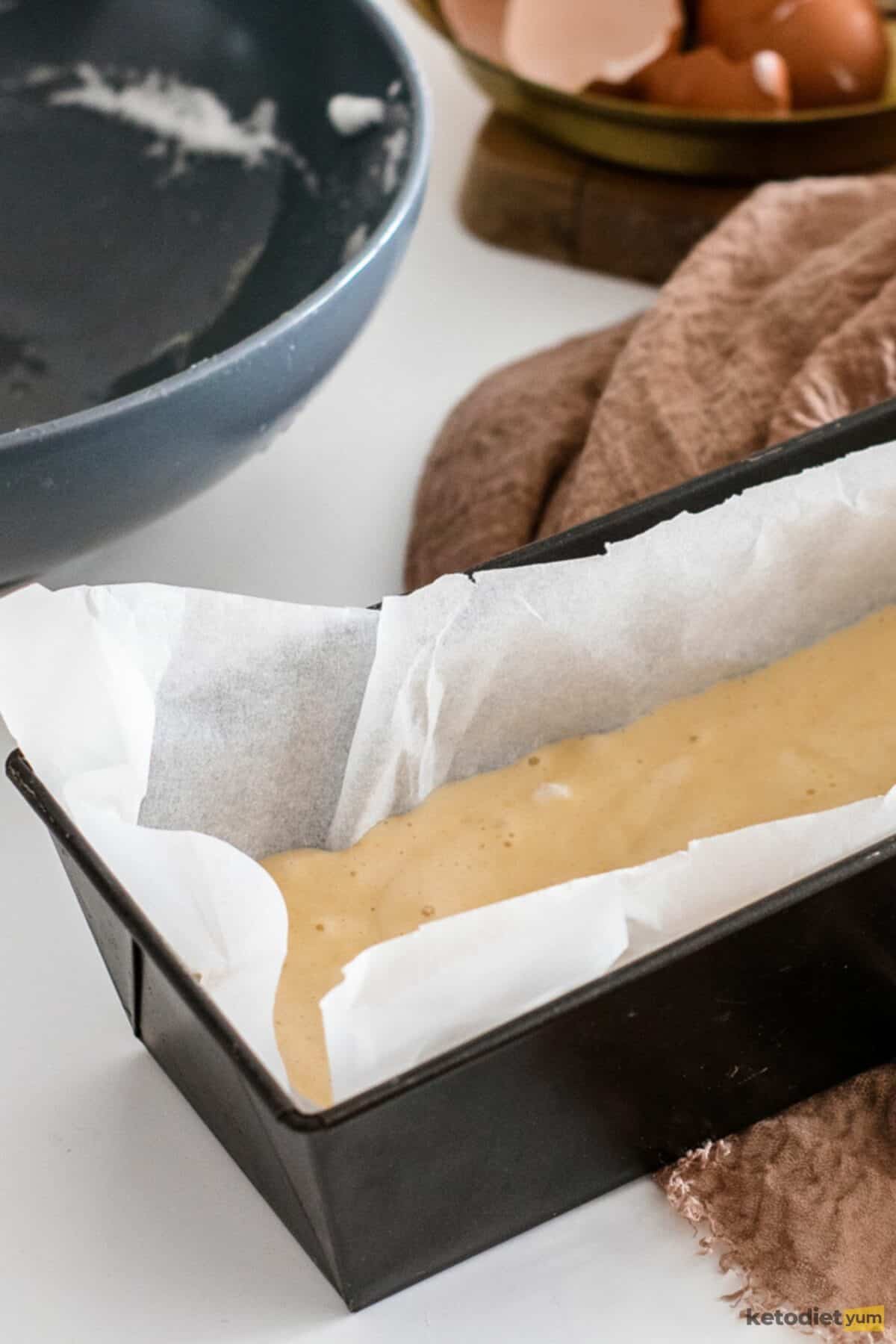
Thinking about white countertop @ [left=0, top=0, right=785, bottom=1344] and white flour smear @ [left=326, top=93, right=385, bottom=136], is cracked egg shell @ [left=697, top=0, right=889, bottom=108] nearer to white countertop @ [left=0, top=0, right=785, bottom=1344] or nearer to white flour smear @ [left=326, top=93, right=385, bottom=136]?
white flour smear @ [left=326, top=93, right=385, bottom=136]

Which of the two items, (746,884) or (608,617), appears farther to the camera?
(608,617)

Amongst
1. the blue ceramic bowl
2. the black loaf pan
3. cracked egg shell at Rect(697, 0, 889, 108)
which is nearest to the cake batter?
the black loaf pan

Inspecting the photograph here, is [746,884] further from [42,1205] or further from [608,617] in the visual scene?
[42,1205]

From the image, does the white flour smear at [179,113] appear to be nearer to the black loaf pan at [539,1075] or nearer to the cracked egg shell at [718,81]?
the cracked egg shell at [718,81]

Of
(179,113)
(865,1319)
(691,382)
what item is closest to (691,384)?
(691,382)

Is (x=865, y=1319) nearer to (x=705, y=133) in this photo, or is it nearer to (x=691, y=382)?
(x=691, y=382)

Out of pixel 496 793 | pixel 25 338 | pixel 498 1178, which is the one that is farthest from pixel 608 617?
pixel 25 338
